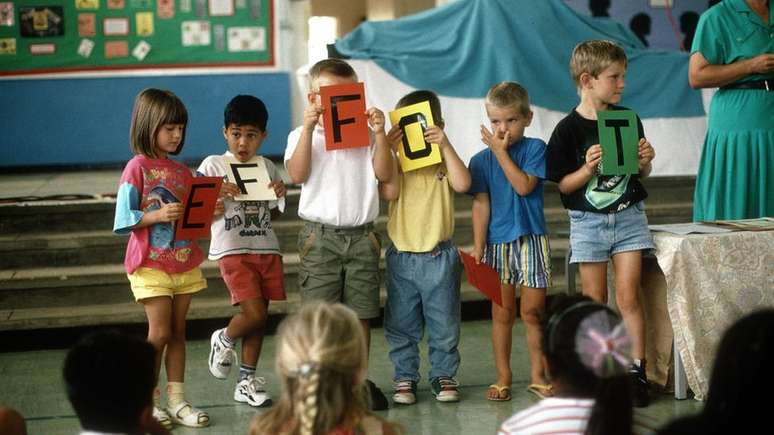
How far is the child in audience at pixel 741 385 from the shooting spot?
1845 mm

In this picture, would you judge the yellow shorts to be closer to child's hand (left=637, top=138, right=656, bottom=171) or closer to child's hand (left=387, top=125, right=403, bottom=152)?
child's hand (left=387, top=125, right=403, bottom=152)

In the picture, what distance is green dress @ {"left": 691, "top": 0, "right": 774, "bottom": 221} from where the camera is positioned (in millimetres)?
4340

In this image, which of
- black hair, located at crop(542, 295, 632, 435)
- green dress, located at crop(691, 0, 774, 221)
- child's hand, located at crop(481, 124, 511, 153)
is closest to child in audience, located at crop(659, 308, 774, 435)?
black hair, located at crop(542, 295, 632, 435)

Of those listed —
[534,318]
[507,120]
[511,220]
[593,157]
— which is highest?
[507,120]

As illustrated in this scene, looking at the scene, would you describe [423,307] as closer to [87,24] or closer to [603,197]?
[603,197]

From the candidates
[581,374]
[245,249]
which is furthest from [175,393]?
[581,374]

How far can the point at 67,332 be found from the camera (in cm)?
529

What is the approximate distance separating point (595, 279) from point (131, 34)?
20.0 feet

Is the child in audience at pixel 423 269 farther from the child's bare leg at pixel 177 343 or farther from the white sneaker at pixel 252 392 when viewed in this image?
the child's bare leg at pixel 177 343

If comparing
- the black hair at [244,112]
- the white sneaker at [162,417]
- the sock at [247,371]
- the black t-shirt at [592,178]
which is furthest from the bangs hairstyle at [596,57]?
the white sneaker at [162,417]

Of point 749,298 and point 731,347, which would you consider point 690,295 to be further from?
point 731,347

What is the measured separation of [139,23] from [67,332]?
447cm

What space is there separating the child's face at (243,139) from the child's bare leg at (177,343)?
0.58 metres

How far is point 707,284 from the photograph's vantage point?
3.96 meters
